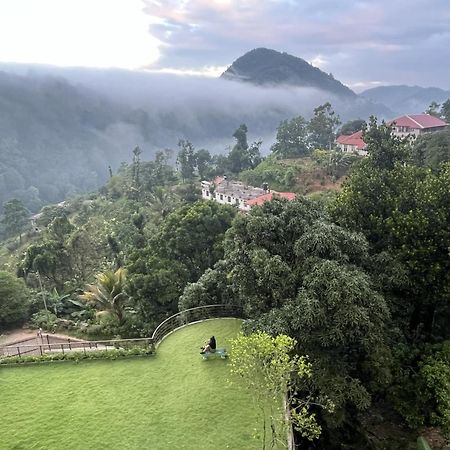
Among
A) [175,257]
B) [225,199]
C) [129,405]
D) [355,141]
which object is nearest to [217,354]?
[129,405]

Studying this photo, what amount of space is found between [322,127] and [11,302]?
67.1 m

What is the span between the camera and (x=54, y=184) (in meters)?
162

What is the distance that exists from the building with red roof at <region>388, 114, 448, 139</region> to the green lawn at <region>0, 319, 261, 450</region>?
222ft

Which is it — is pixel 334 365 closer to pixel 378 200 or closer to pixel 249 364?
pixel 249 364

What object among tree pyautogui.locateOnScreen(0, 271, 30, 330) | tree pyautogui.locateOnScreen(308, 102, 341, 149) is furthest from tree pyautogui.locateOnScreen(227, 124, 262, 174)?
tree pyautogui.locateOnScreen(0, 271, 30, 330)

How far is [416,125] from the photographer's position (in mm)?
73188

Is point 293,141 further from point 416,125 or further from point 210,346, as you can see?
point 210,346

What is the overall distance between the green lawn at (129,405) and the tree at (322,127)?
233ft

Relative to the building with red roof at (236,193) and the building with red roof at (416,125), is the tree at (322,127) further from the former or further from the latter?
the building with red roof at (236,193)

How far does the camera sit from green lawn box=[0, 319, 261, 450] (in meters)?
11.8

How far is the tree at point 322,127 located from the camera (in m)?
81.2

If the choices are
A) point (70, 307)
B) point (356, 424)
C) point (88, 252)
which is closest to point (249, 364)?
point (356, 424)

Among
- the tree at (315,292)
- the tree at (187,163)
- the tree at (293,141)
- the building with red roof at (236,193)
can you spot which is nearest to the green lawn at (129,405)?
the tree at (315,292)

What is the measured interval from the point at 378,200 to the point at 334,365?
8.53 m
